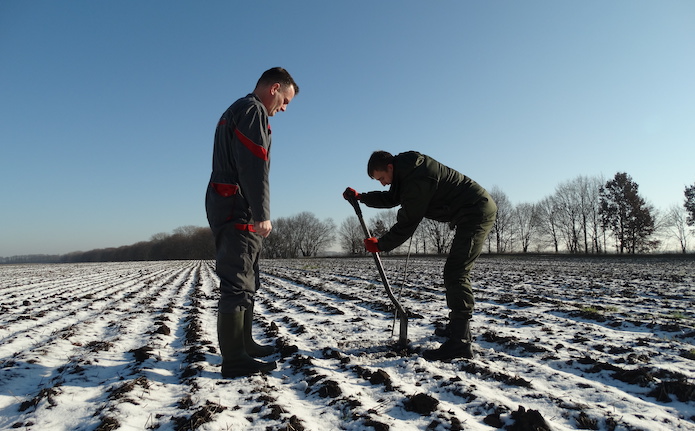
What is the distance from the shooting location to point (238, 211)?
273 centimetres

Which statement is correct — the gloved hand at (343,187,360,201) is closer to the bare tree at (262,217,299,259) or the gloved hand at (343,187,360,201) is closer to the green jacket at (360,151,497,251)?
the green jacket at (360,151,497,251)

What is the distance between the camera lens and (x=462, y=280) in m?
3.17

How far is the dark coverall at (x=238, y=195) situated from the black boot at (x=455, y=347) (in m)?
1.65

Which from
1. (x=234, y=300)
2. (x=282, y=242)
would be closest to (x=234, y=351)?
(x=234, y=300)

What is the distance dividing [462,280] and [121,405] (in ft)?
8.95

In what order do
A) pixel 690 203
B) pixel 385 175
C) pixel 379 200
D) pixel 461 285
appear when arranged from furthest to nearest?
pixel 690 203
pixel 379 200
pixel 385 175
pixel 461 285

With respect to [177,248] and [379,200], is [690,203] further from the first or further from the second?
[177,248]

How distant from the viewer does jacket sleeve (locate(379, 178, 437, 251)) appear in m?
3.05

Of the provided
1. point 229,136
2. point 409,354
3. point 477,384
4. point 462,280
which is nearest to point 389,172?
point 462,280

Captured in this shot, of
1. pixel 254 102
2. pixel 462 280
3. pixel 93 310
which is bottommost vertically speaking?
pixel 93 310

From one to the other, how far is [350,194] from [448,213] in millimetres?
1075

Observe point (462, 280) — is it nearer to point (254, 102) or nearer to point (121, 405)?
point (254, 102)

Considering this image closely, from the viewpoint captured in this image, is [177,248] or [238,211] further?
[177,248]

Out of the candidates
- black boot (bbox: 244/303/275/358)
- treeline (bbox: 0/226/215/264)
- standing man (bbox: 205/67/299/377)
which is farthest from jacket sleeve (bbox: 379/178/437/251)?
treeline (bbox: 0/226/215/264)
